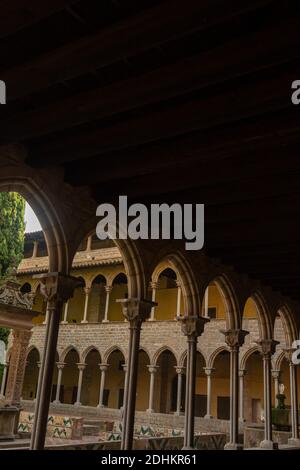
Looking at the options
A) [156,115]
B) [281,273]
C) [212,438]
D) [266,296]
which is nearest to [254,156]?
[156,115]

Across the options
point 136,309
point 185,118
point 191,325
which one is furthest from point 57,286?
point 191,325

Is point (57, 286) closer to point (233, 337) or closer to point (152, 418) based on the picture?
point (233, 337)

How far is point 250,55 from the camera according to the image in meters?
3.18

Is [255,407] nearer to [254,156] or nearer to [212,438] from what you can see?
[212,438]

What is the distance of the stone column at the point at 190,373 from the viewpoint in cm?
760

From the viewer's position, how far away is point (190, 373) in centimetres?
800

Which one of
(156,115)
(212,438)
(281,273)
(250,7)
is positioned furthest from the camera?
(212,438)

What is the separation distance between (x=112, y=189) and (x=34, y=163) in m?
1.18

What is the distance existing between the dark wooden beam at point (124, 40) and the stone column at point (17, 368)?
790 centimetres

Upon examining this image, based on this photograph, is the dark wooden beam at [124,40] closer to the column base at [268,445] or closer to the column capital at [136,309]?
the column capital at [136,309]

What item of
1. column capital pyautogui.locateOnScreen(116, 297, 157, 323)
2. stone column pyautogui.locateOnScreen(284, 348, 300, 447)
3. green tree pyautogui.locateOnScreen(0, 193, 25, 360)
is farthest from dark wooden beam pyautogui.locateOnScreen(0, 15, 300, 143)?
green tree pyautogui.locateOnScreen(0, 193, 25, 360)

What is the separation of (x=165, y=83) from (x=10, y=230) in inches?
483

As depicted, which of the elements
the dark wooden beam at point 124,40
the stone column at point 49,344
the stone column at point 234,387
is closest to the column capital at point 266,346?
the stone column at point 234,387

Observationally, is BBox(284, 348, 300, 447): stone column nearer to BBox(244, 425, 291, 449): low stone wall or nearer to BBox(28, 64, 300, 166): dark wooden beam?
BBox(244, 425, 291, 449): low stone wall
